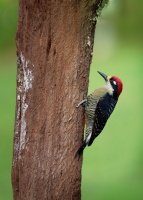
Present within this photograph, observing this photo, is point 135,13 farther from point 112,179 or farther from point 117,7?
point 112,179

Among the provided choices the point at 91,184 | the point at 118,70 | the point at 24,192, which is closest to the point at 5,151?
the point at 91,184

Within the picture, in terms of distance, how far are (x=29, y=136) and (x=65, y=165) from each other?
326 mm

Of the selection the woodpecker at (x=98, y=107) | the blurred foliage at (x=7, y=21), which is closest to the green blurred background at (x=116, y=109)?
the blurred foliage at (x=7, y=21)

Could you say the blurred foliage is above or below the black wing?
below

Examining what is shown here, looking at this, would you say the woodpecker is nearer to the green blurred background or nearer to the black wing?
the black wing

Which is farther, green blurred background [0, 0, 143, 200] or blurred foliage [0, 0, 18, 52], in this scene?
blurred foliage [0, 0, 18, 52]

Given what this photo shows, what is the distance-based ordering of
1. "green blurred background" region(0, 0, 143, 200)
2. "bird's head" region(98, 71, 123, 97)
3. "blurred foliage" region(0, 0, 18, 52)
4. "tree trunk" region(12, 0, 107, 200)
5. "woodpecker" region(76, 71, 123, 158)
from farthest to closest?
"blurred foliage" region(0, 0, 18, 52) < "green blurred background" region(0, 0, 143, 200) < "bird's head" region(98, 71, 123, 97) < "woodpecker" region(76, 71, 123, 158) < "tree trunk" region(12, 0, 107, 200)

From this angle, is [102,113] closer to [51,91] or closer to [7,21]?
[51,91]

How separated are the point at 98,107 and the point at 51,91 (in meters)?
0.45

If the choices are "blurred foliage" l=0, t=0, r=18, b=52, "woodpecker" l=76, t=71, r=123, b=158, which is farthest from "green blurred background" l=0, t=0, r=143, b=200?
"woodpecker" l=76, t=71, r=123, b=158

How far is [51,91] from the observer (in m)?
5.22

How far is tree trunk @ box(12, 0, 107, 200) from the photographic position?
516 cm

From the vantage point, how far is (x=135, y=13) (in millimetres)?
12906

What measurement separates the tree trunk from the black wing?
0.15 meters
